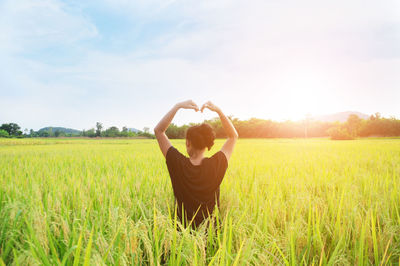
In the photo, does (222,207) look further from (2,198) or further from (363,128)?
(363,128)

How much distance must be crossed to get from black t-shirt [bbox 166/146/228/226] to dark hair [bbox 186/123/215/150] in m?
0.16

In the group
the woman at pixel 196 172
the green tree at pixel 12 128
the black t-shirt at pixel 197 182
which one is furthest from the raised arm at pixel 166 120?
the green tree at pixel 12 128

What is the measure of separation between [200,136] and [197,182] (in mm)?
439

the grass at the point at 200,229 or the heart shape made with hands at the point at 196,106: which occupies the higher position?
the heart shape made with hands at the point at 196,106

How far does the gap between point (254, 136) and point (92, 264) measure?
2161 inches

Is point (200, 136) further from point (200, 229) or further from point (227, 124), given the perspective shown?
point (200, 229)

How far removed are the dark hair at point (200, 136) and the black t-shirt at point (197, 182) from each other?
0.16m

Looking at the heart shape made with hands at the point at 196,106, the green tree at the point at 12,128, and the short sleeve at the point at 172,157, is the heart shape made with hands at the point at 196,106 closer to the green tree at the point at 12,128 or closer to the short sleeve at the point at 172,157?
the short sleeve at the point at 172,157

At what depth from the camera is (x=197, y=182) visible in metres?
2.04

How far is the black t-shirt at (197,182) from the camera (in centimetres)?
204

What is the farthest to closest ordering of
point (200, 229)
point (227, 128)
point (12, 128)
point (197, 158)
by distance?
point (12, 128), point (227, 128), point (197, 158), point (200, 229)

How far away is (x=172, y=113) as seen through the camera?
7.31 ft

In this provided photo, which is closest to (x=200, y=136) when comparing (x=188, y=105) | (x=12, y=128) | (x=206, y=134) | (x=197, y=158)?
(x=206, y=134)

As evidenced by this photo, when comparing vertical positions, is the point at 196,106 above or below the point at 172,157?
above
